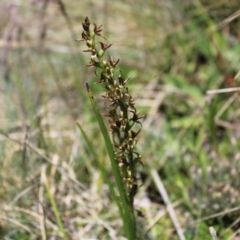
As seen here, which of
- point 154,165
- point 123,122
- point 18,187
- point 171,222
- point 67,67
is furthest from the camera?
point 67,67

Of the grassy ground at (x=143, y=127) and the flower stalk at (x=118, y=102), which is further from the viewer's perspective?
the grassy ground at (x=143, y=127)

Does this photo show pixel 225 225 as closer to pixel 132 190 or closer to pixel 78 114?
pixel 132 190

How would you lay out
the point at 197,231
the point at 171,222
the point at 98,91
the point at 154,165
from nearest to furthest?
the point at 197,231, the point at 171,222, the point at 154,165, the point at 98,91

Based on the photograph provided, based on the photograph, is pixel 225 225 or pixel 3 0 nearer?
pixel 225 225

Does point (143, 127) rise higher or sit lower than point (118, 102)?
higher

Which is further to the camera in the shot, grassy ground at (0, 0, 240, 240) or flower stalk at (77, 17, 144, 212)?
grassy ground at (0, 0, 240, 240)

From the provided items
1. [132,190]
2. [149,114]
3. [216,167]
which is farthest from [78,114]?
[132,190]

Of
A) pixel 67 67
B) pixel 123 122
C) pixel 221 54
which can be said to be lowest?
pixel 123 122

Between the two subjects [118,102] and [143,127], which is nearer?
[118,102]
